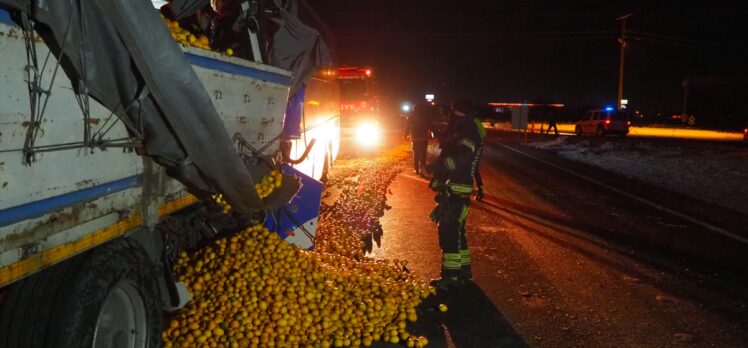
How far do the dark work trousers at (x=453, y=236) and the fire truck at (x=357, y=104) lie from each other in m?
22.4

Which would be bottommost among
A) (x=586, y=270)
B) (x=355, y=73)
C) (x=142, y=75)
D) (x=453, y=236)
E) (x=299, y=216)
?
(x=586, y=270)

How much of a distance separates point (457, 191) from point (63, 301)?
412cm

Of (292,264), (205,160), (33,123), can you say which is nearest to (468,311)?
(292,264)

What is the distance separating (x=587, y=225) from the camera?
932 centimetres

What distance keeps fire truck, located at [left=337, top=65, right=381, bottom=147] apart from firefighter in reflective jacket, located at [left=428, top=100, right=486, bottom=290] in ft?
73.1

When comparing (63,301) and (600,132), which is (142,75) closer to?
(63,301)

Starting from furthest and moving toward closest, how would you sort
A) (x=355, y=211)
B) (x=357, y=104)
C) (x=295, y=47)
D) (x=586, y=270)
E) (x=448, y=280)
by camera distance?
(x=357, y=104), (x=355, y=211), (x=586, y=270), (x=295, y=47), (x=448, y=280)

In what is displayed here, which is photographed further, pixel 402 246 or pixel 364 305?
pixel 402 246

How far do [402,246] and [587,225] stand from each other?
3.23 metres

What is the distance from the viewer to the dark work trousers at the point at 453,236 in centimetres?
610

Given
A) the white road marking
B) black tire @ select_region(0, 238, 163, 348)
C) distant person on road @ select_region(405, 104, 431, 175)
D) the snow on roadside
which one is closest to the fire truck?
the snow on roadside

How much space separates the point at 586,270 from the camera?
680 centimetres

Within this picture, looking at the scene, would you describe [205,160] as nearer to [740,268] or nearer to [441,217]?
[441,217]

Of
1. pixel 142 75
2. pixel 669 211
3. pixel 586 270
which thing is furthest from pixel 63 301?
pixel 669 211
